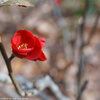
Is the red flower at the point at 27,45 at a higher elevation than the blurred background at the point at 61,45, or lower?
higher

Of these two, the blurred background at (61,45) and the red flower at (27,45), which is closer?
the red flower at (27,45)

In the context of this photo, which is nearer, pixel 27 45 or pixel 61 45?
pixel 27 45

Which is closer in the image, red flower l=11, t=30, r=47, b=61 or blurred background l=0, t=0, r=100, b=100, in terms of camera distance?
red flower l=11, t=30, r=47, b=61

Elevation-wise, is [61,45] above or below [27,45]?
below

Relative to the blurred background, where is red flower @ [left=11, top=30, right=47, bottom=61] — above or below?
above
